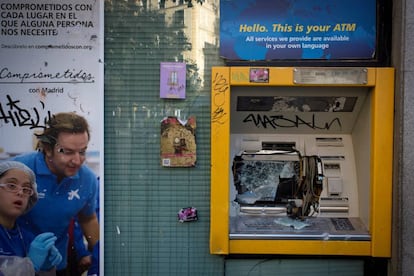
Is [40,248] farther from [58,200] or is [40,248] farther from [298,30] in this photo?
[298,30]

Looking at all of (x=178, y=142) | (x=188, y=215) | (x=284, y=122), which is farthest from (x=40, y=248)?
(x=284, y=122)

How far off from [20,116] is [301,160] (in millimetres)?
2214

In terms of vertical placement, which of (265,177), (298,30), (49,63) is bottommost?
(265,177)

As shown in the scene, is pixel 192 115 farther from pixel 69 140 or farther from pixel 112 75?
pixel 69 140

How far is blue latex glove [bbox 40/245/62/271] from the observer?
11.7ft

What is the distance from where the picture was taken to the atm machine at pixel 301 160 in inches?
131

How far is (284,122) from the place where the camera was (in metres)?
3.68

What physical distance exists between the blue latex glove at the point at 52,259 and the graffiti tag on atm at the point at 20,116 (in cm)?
97

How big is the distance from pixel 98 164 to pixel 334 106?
188 cm

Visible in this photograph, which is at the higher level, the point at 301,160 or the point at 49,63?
the point at 49,63

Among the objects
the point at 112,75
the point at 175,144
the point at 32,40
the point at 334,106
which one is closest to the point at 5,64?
the point at 32,40

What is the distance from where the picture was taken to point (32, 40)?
139 inches

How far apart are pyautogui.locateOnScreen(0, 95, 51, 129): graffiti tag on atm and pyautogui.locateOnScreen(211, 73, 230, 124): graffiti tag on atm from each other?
1.29 m

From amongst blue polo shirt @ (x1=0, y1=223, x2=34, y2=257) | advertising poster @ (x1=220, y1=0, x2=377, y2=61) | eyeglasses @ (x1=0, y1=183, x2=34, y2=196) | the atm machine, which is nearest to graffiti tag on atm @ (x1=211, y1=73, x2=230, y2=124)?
the atm machine
